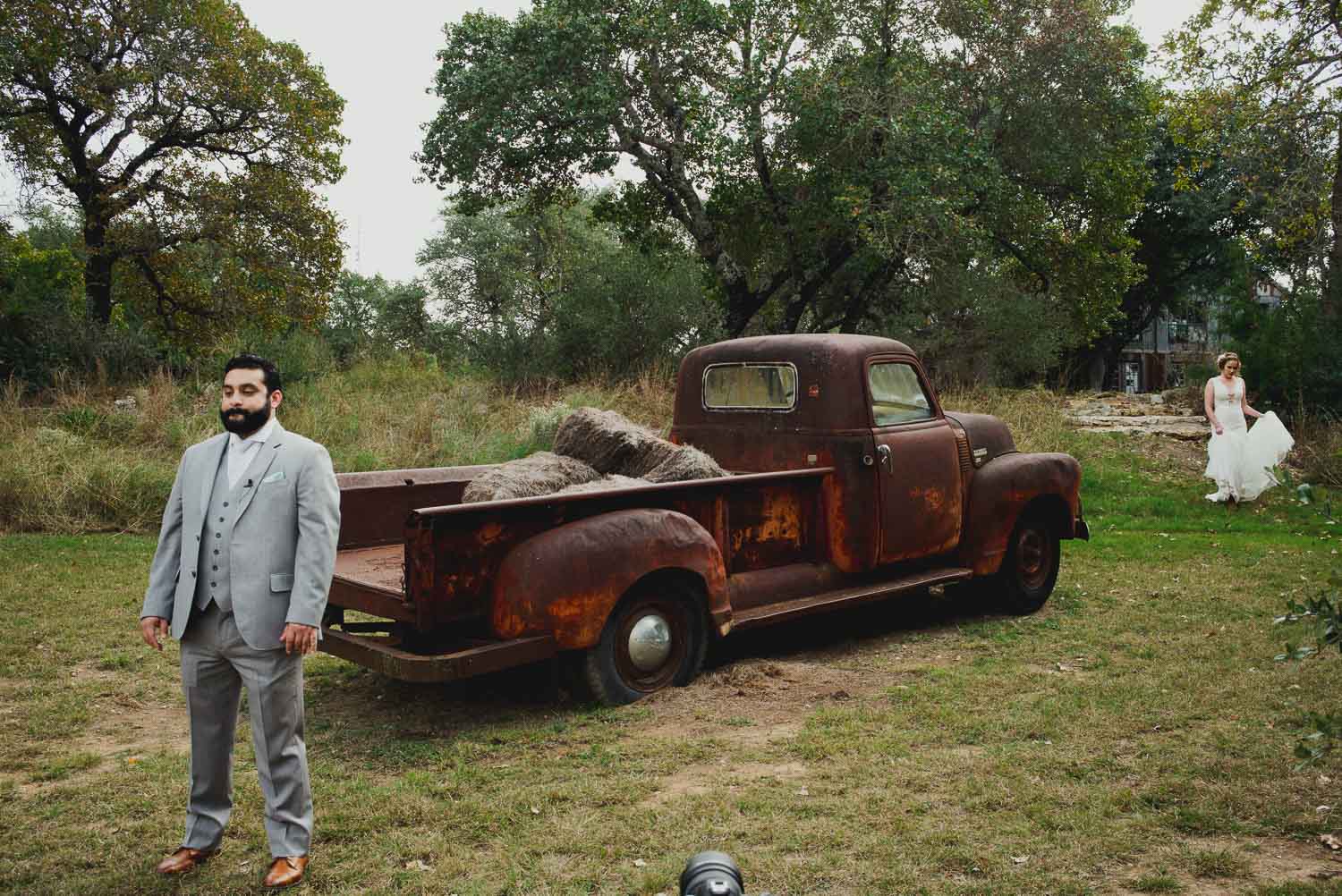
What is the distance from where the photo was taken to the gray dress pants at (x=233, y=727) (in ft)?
11.7

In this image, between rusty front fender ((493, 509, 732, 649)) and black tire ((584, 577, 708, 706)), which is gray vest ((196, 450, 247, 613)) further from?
black tire ((584, 577, 708, 706))

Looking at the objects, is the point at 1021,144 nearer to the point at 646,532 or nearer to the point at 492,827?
the point at 646,532

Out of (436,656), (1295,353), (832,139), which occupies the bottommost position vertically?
(436,656)

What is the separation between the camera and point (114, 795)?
4348 mm

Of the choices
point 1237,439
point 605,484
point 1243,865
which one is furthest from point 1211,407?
point 1243,865

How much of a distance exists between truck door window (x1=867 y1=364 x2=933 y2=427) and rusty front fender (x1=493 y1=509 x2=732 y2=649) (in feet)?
6.42

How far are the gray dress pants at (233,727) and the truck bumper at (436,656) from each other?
1063mm

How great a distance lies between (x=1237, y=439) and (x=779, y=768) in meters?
9.93

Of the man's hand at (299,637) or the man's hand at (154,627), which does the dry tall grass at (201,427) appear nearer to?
the man's hand at (154,627)

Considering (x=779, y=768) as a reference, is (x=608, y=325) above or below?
above

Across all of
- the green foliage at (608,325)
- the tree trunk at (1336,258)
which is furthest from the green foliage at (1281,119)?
the green foliage at (608,325)

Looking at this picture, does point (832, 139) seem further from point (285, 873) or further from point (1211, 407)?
point (285, 873)

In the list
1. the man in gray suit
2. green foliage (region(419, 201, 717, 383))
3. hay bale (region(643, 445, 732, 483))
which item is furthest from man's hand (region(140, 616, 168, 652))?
green foliage (region(419, 201, 717, 383))

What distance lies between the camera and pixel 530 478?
5.68 m
